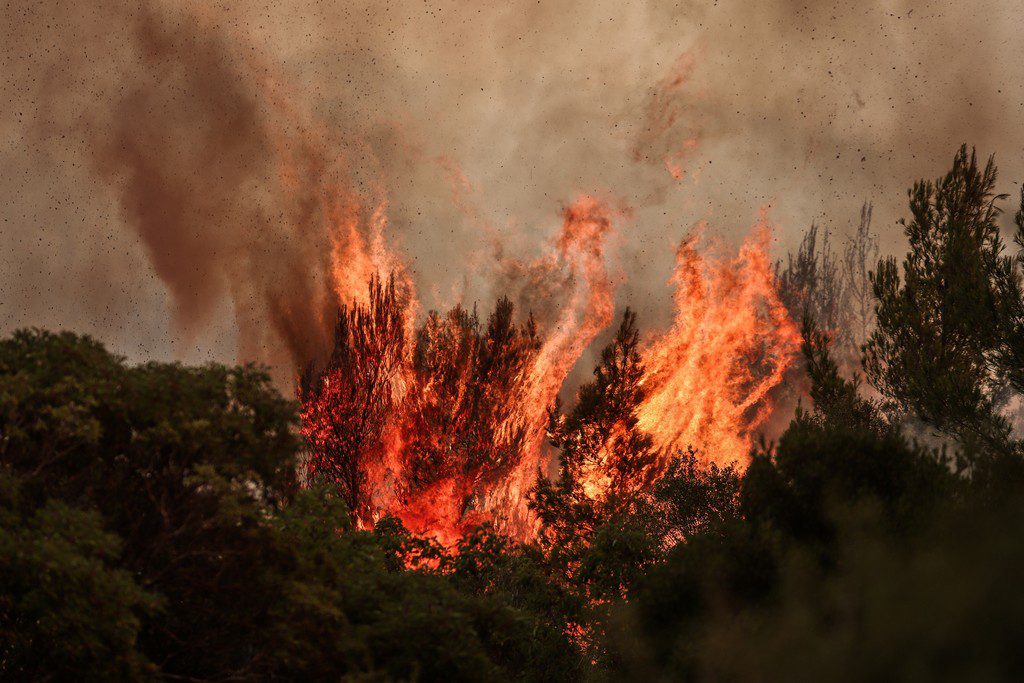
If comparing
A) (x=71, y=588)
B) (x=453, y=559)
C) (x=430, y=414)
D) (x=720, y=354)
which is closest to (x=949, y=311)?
(x=720, y=354)

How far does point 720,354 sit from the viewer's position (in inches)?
2069

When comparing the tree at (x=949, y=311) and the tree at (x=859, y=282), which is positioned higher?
the tree at (x=859, y=282)

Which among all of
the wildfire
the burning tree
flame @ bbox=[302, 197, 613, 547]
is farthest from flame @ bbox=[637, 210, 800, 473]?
the burning tree

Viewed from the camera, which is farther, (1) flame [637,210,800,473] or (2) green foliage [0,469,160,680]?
(1) flame [637,210,800,473]

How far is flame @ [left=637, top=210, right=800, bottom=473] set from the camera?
166 ft

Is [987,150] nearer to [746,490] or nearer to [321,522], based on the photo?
[746,490]

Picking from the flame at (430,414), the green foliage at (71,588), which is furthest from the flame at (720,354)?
the green foliage at (71,588)

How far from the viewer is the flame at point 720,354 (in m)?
50.7

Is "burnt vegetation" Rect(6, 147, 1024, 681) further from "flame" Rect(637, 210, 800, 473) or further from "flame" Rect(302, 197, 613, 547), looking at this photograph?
"flame" Rect(637, 210, 800, 473)

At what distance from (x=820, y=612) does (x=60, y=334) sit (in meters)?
13.5

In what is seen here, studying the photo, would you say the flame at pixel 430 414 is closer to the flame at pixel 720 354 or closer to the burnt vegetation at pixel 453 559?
the flame at pixel 720 354

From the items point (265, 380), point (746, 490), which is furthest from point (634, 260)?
point (265, 380)

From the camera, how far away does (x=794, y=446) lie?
20.2m

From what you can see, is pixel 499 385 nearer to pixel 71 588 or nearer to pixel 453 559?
pixel 453 559
